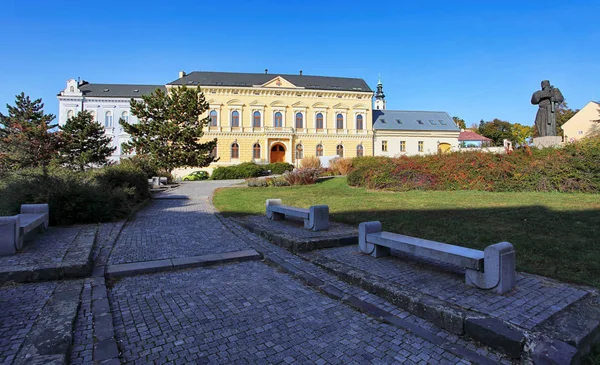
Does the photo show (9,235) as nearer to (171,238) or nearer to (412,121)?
(171,238)

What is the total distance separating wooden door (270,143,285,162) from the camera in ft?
159

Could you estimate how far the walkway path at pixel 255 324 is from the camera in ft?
9.09

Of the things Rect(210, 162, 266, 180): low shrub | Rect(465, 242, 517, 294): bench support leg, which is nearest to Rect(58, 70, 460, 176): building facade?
Rect(210, 162, 266, 180): low shrub

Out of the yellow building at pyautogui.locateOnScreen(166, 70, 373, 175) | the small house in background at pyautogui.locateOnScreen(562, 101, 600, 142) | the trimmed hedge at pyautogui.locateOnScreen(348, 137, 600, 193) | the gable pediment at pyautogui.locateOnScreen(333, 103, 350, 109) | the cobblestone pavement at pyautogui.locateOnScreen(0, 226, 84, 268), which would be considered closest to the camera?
the cobblestone pavement at pyautogui.locateOnScreen(0, 226, 84, 268)

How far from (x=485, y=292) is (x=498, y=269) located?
30cm

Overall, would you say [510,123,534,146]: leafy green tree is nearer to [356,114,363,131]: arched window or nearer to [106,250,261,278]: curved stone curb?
[356,114,363,131]: arched window

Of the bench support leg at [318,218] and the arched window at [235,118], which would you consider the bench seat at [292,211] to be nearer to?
the bench support leg at [318,218]

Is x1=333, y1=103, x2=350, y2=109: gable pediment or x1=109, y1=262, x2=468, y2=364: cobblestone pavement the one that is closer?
x1=109, y1=262, x2=468, y2=364: cobblestone pavement

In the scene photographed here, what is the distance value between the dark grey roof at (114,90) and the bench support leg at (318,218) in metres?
49.9

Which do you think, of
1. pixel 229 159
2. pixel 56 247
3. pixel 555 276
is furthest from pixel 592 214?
pixel 229 159

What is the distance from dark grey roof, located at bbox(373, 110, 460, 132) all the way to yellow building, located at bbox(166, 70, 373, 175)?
9.95 feet

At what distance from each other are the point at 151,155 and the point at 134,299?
2870 cm

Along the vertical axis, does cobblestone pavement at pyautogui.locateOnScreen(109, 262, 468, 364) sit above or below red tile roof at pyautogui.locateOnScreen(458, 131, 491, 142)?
below

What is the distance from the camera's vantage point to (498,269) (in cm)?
368
